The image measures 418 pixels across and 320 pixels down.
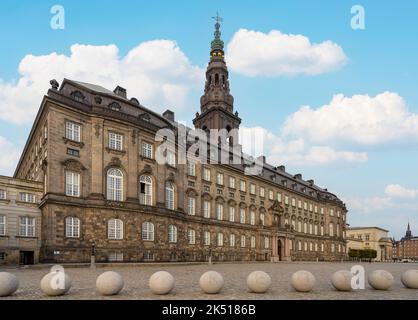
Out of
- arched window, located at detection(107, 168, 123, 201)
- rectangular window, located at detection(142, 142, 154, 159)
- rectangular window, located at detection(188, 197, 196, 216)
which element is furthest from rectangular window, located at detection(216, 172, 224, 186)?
arched window, located at detection(107, 168, 123, 201)

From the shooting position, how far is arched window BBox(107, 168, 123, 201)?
38356 millimetres

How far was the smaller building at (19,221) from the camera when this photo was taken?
34812 millimetres

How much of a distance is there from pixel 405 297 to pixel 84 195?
1173 inches

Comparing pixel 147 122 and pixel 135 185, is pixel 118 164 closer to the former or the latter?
pixel 135 185

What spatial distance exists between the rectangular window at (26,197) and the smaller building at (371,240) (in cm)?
12304

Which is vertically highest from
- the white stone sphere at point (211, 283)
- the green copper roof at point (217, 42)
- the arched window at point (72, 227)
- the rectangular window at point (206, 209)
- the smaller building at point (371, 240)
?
the green copper roof at point (217, 42)

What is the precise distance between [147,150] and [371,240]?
4921 inches

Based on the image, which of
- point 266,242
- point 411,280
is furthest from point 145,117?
point 266,242

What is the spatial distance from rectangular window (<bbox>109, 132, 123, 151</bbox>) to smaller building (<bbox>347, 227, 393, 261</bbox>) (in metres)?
118

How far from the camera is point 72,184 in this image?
36062mm

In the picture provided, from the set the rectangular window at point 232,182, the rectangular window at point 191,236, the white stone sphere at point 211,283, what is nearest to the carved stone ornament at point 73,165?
the rectangular window at point 191,236

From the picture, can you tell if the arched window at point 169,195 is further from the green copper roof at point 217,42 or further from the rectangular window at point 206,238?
the green copper roof at point 217,42

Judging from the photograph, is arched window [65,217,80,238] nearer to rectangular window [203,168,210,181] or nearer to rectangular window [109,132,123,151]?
rectangular window [109,132,123,151]
